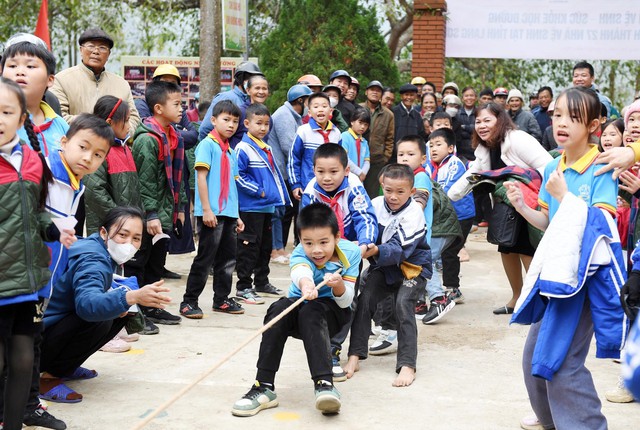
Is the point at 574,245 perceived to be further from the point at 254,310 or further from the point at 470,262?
the point at 470,262

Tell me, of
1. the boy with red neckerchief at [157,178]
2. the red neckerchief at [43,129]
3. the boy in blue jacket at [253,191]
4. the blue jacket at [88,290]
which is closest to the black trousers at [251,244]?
the boy in blue jacket at [253,191]

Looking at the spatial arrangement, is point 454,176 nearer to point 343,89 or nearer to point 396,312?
point 396,312

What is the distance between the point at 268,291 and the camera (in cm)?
769

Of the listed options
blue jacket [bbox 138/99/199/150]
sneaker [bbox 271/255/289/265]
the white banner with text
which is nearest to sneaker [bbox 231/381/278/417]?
blue jacket [bbox 138/99/199/150]

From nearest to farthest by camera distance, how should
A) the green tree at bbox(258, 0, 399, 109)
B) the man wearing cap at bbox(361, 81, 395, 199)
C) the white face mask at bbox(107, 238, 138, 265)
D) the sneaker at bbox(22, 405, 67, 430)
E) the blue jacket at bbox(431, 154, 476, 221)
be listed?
1. the sneaker at bbox(22, 405, 67, 430)
2. the white face mask at bbox(107, 238, 138, 265)
3. the blue jacket at bbox(431, 154, 476, 221)
4. the man wearing cap at bbox(361, 81, 395, 199)
5. the green tree at bbox(258, 0, 399, 109)

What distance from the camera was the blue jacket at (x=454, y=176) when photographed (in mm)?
7562

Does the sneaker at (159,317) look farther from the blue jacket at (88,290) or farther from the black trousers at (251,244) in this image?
the blue jacket at (88,290)

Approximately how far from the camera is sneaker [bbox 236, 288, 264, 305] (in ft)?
23.8

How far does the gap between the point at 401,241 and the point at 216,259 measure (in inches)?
80.2

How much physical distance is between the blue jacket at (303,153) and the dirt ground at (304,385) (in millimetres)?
1997

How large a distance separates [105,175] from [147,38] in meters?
14.4

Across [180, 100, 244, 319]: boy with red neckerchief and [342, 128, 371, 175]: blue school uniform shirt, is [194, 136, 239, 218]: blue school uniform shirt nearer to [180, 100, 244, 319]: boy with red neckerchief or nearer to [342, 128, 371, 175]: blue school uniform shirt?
[180, 100, 244, 319]: boy with red neckerchief

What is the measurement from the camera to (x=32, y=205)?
3670 millimetres

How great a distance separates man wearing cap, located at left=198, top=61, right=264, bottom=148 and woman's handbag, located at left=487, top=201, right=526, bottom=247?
251cm
